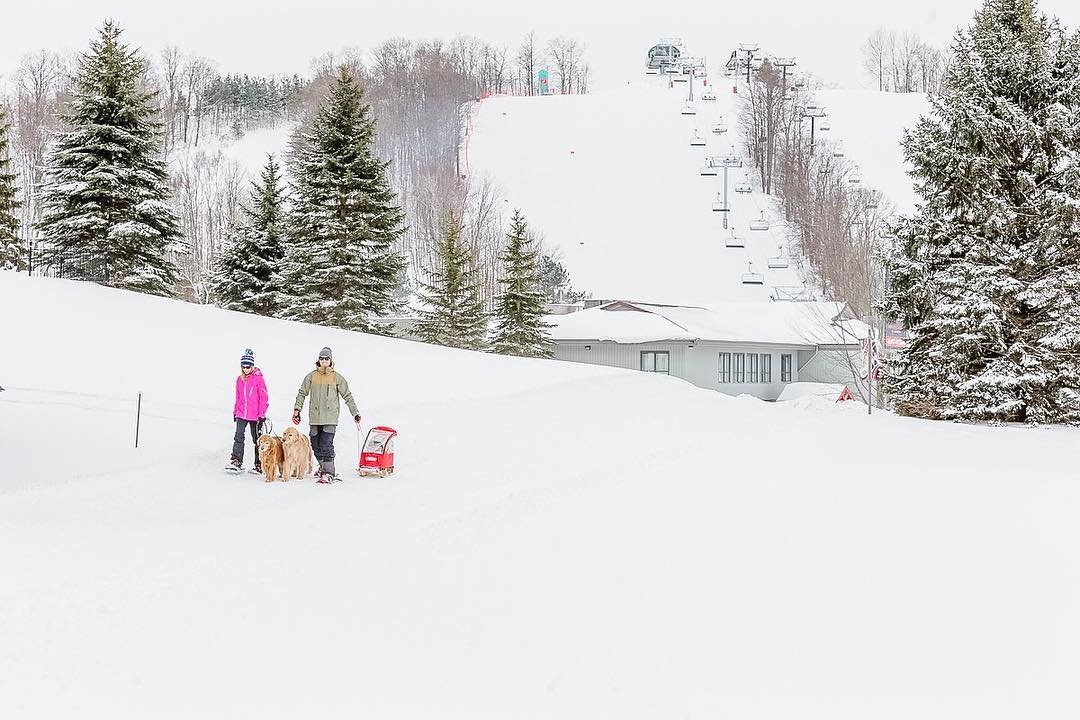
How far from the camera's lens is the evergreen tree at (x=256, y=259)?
31469mm

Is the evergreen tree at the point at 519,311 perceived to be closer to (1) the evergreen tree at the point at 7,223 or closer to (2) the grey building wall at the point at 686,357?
(2) the grey building wall at the point at 686,357

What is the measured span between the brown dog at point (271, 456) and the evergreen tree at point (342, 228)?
17.6 metres

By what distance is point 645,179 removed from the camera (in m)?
81.0

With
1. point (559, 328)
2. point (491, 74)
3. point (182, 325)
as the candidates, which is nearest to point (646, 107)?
point (491, 74)

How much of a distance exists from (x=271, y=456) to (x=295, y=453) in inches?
10.9

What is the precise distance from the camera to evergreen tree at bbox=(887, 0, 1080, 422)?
18938 millimetres

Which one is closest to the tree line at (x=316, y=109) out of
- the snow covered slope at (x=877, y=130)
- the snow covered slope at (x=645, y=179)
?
the snow covered slope at (x=645, y=179)

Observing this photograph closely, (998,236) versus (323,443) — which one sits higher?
(998,236)

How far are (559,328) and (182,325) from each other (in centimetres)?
1852

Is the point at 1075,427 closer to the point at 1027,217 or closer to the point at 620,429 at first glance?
the point at 1027,217

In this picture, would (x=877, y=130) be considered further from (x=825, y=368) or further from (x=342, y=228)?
(x=342, y=228)

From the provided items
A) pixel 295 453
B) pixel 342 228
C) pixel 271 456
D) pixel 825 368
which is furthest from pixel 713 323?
pixel 271 456

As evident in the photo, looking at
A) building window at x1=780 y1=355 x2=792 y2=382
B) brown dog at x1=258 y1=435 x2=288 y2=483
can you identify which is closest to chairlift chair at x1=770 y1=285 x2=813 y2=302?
building window at x1=780 y1=355 x2=792 y2=382

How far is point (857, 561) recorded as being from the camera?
718 centimetres
